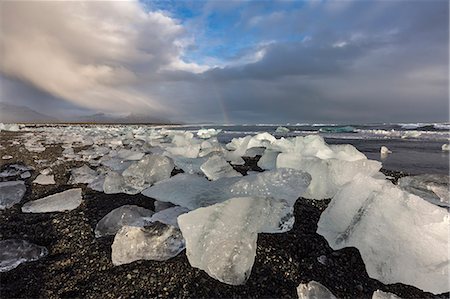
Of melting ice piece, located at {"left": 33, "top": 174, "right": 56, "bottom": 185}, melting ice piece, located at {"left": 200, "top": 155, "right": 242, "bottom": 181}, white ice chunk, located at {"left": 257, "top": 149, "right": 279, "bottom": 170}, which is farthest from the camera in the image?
white ice chunk, located at {"left": 257, "top": 149, "right": 279, "bottom": 170}

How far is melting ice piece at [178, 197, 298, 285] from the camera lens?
149 cm

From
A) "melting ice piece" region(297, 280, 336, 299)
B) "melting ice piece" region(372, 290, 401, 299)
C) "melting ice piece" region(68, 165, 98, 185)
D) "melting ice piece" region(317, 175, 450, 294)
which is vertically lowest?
"melting ice piece" region(372, 290, 401, 299)

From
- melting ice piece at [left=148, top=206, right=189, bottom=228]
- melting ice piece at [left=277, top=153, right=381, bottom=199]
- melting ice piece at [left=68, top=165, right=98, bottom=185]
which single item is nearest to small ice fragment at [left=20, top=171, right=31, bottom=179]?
melting ice piece at [left=68, top=165, right=98, bottom=185]

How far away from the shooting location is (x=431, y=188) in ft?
9.59

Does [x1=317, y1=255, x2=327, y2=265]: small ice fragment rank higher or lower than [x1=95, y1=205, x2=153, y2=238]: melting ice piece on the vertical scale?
lower

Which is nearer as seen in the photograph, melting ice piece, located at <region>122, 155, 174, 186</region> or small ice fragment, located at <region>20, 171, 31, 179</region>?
melting ice piece, located at <region>122, 155, 174, 186</region>

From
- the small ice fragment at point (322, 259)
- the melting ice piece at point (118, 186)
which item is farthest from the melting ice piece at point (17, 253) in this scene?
the small ice fragment at point (322, 259)

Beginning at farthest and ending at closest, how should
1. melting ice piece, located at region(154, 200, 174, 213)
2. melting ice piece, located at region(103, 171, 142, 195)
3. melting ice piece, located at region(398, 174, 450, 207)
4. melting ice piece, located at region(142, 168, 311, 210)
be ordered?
melting ice piece, located at region(103, 171, 142, 195)
melting ice piece, located at region(398, 174, 450, 207)
melting ice piece, located at region(154, 200, 174, 213)
melting ice piece, located at region(142, 168, 311, 210)

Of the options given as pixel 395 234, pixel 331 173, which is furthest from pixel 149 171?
pixel 395 234

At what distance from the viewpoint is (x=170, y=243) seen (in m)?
1.74

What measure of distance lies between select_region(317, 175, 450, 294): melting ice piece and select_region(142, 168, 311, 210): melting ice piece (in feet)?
1.34

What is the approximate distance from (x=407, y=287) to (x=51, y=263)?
2034 millimetres

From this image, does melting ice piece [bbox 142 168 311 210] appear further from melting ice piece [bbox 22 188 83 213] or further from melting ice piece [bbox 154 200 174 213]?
melting ice piece [bbox 22 188 83 213]

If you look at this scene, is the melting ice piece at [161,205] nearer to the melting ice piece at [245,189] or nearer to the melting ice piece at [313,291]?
the melting ice piece at [245,189]
